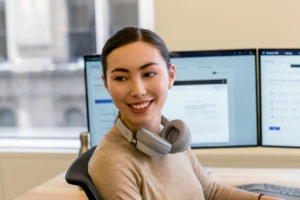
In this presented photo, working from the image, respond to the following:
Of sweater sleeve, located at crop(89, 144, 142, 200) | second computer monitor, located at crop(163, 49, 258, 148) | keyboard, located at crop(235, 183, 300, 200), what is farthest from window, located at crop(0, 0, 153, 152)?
sweater sleeve, located at crop(89, 144, 142, 200)

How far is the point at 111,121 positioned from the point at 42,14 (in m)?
1.11

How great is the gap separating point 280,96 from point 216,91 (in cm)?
26

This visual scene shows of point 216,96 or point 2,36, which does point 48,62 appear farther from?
point 216,96

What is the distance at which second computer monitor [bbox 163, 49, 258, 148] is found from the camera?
2006mm

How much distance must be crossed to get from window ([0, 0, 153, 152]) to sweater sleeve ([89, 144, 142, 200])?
1631mm

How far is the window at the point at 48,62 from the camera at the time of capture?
9.31 ft

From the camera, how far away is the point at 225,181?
6.18ft

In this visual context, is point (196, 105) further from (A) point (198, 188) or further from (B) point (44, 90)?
(B) point (44, 90)

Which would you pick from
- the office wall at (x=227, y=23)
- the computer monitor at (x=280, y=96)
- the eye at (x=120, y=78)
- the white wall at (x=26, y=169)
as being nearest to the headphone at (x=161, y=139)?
the eye at (x=120, y=78)

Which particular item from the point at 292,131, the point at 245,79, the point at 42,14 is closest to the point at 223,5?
the point at 245,79

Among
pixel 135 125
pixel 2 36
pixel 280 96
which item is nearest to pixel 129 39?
pixel 135 125

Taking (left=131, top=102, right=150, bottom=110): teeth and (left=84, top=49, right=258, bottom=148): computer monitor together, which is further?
(left=84, top=49, right=258, bottom=148): computer monitor

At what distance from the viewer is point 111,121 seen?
2074 millimetres

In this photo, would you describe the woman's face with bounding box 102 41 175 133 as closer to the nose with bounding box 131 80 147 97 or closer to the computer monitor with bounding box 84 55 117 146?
the nose with bounding box 131 80 147 97
